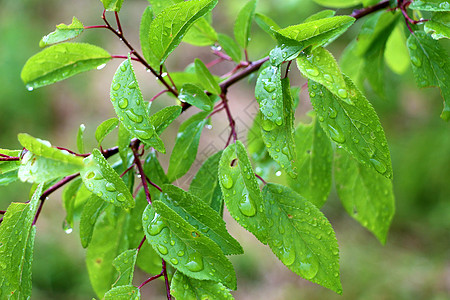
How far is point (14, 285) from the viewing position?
0.53 metres

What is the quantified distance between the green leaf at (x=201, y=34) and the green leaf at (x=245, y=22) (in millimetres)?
49

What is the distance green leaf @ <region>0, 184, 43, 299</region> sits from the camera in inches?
21.0

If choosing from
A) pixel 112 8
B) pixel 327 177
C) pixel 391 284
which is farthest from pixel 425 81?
pixel 391 284

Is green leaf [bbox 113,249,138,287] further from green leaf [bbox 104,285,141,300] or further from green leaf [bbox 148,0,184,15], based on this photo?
green leaf [bbox 148,0,184,15]

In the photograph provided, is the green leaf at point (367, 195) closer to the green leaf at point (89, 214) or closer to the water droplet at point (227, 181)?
the water droplet at point (227, 181)

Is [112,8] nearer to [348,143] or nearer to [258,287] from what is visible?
[348,143]

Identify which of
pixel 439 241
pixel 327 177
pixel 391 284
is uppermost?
pixel 327 177

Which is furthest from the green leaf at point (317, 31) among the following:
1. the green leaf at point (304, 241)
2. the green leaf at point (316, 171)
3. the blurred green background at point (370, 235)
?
the blurred green background at point (370, 235)

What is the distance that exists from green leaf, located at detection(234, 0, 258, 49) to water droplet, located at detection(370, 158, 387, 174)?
424 millimetres

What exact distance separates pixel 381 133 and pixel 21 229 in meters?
0.50

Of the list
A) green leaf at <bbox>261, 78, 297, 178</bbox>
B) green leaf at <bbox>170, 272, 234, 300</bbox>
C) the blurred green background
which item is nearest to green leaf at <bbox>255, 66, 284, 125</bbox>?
green leaf at <bbox>261, 78, 297, 178</bbox>

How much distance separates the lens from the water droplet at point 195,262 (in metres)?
0.50

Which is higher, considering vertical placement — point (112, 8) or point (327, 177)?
point (112, 8)

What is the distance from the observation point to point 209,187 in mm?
673
